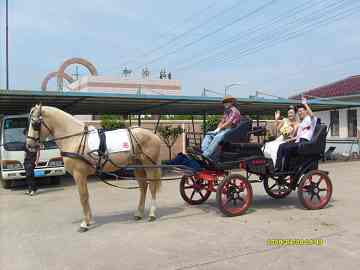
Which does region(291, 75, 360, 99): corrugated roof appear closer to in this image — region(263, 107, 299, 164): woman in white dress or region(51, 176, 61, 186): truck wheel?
region(263, 107, 299, 164): woman in white dress

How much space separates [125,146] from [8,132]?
22.2 feet

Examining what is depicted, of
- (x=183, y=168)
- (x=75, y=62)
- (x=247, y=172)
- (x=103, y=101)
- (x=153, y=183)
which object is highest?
(x=75, y=62)

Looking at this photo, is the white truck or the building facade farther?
the building facade

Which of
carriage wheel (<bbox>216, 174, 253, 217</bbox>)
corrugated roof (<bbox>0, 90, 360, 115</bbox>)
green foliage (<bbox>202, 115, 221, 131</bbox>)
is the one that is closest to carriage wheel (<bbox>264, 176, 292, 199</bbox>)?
carriage wheel (<bbox>216, 174, 253, 217</bbox>)

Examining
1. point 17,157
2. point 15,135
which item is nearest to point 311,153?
point 17,157

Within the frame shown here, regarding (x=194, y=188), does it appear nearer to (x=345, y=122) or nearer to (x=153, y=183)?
(x=153, y=183)

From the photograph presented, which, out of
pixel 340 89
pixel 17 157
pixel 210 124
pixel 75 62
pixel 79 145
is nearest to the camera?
pixel 79 145

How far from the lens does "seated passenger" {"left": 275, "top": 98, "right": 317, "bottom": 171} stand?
7.61 meters

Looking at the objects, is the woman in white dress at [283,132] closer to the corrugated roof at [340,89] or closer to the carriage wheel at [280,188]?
the carriage wheel at [280,188]

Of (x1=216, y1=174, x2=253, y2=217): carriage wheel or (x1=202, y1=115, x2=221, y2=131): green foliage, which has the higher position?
(x1=202, y1=115, x2=221, y2=131): green foliage

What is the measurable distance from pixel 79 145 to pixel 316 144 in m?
4.53

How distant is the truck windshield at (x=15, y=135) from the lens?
38.1 feet

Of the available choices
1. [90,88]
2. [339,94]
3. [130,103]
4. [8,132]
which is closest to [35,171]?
[8,132]

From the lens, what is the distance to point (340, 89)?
23656mm
